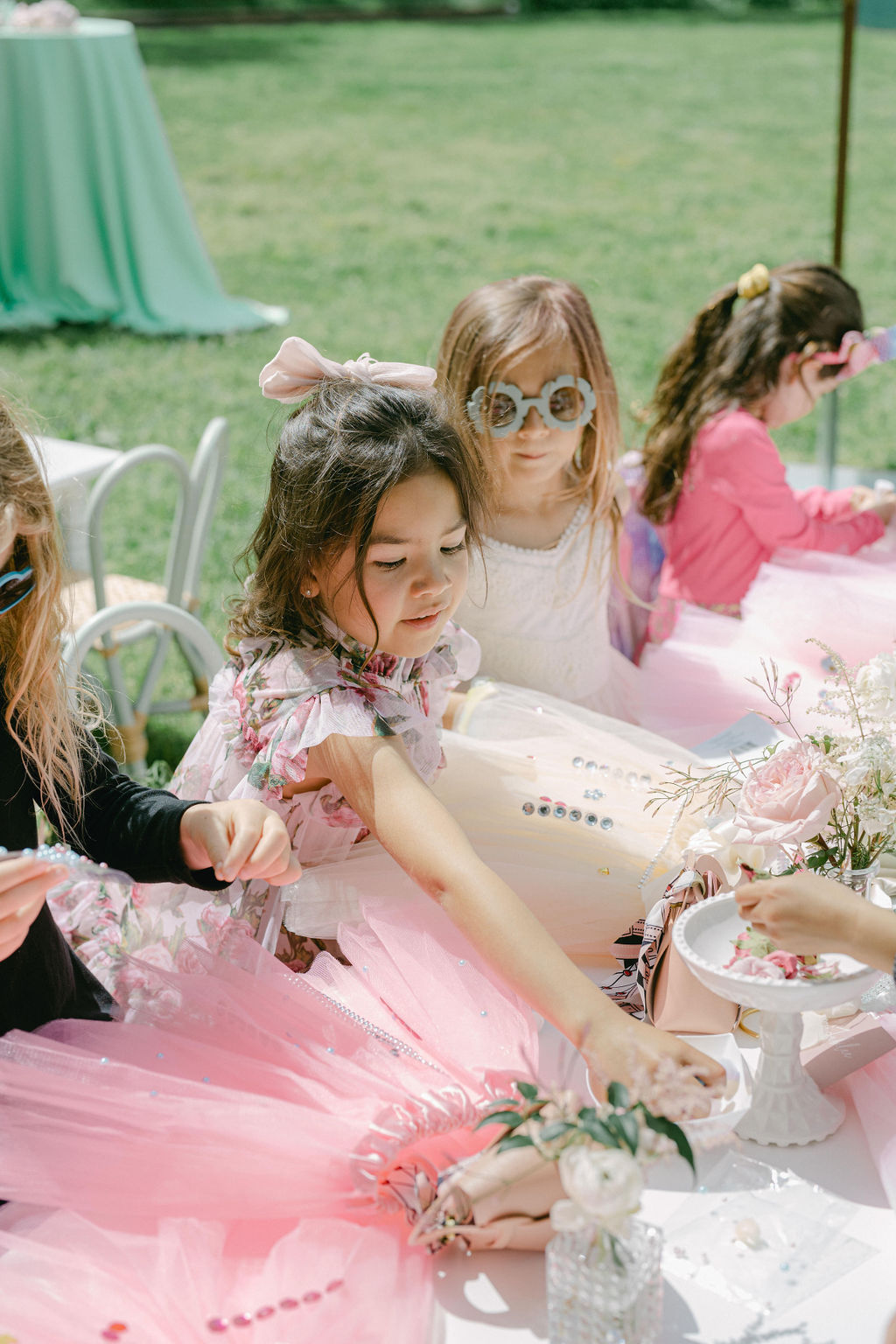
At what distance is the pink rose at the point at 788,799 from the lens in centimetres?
161

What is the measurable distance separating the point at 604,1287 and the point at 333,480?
1.04m

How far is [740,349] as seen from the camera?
10.7 ft

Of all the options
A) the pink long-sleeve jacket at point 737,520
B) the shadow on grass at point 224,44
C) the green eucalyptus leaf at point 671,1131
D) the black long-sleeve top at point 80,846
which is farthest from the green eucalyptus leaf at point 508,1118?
the shadow on grass at point 224,44

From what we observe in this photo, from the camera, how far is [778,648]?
283 cm

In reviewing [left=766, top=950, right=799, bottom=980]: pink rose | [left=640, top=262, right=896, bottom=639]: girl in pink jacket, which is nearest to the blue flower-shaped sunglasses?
[left=640, top=262, right=896, bottom=639]: girl in pink jacket

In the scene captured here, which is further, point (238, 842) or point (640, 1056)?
point (238, 842)

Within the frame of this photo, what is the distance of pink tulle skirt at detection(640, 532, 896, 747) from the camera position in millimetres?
2736

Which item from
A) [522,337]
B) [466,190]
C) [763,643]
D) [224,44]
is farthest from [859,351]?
[224,44]

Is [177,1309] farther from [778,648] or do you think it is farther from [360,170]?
[360,170]

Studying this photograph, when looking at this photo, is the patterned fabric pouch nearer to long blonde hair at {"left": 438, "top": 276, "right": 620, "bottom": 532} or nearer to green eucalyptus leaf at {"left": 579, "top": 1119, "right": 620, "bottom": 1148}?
green eucalyptus leaf at {"left": 579, "top": 1119, "right": 620, "bottom": 1148}

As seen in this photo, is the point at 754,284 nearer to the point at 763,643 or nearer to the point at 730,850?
the point at 763,643

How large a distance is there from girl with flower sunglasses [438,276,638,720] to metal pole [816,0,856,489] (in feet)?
5.97

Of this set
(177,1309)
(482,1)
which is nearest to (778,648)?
(177,1309)

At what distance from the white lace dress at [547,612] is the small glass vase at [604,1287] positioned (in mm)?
1563
